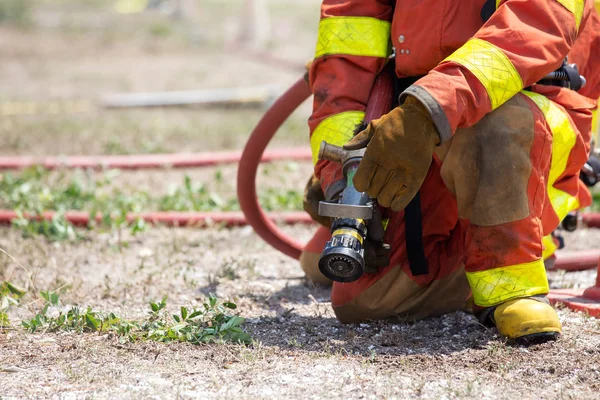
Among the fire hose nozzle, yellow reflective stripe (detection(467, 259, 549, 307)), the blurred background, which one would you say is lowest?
the blurred background

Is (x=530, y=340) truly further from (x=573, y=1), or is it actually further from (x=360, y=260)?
(x=573, y=1)

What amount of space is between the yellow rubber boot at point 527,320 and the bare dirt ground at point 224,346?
0.15 feet

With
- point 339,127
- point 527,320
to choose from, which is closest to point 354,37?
point 339,127

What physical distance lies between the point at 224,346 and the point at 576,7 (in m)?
1.47

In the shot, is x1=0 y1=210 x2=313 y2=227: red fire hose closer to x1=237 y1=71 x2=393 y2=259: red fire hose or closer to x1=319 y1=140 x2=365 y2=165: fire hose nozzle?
x1=237 y1=71 x2=393 y2=259: red fire hose

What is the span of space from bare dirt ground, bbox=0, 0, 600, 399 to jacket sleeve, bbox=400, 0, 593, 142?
67 centimetres

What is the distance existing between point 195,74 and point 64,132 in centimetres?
303

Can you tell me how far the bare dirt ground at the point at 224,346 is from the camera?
85.5 inches

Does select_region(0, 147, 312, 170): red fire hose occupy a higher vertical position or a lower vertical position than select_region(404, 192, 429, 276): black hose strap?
lower

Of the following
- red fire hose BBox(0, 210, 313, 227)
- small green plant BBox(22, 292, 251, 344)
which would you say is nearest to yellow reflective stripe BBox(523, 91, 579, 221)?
small green plant BBox(22, 292, 251, 344)

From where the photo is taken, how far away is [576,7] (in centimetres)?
248

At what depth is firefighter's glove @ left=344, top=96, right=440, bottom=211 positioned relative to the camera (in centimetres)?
224

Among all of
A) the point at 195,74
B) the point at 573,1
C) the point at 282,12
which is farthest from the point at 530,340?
the point at 282,12

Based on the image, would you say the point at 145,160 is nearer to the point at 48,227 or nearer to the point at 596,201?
the point at 48,227
